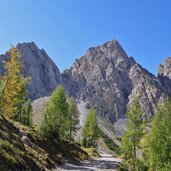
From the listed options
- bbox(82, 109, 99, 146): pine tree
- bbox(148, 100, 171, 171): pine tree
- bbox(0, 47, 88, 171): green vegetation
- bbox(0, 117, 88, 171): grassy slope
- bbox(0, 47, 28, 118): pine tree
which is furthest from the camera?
bbox(82, 109, 99, 146): pine tree

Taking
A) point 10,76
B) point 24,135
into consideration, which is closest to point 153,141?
point 24,135

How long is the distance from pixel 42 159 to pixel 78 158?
24181 millimetres

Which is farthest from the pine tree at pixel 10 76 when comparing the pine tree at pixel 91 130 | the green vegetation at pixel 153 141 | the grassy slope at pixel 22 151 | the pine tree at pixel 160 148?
the pine tree at pixel 91 130

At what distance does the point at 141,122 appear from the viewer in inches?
2174

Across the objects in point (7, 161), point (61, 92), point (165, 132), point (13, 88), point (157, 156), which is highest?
point (61, 92)

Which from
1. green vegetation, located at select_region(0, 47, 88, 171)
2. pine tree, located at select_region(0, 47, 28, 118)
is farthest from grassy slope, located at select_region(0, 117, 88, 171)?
pine tree, located at select_region(0, 47, 28, 118)

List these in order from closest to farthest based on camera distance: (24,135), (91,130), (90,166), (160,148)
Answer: (160,148) → (24,135) → (90,166) → (91,130)

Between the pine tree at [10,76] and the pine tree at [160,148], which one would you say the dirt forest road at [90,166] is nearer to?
the pine tree at [160,148]

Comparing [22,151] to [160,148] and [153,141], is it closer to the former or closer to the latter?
[160,148]

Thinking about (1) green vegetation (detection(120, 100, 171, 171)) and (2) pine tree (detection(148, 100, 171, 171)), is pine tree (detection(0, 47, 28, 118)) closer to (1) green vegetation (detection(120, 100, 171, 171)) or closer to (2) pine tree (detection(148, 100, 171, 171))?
Answer: (1) green vegetation (detection(120, 100, 171, 171))

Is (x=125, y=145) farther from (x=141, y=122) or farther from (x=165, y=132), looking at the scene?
(x=165, y=132)

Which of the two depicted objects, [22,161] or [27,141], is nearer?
[22,161]

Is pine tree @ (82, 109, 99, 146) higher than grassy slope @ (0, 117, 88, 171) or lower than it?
higher

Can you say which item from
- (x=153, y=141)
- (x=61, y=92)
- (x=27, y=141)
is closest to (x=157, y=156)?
(x=153, y=141)
